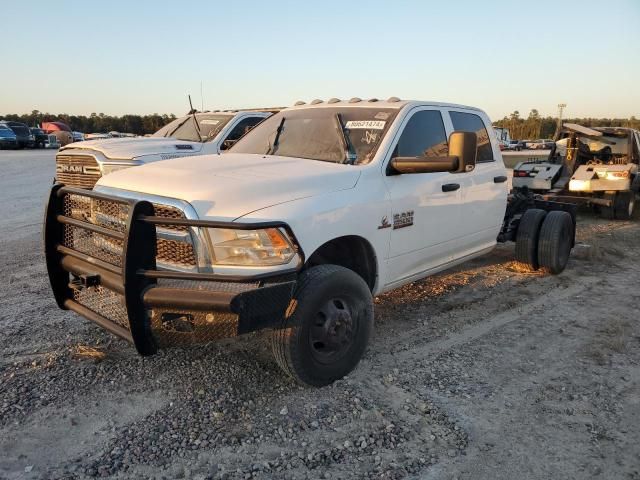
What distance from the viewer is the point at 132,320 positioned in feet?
10.1

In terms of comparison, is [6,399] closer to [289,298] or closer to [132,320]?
[132,320]

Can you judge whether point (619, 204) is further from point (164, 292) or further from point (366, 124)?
point (164, 292)

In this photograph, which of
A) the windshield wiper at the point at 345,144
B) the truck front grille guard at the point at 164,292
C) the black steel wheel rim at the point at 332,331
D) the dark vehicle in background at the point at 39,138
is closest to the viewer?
the truck front grille guard at the point at 164,292

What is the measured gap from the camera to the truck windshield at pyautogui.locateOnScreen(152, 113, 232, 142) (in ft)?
30.0

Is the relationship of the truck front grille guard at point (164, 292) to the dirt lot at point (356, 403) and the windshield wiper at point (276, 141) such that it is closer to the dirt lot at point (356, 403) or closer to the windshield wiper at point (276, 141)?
the dirt lot at point (356, 403)

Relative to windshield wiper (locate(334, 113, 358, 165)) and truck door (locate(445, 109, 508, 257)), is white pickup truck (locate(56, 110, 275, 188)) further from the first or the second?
truck door (locate(445, 109, 508, 257))

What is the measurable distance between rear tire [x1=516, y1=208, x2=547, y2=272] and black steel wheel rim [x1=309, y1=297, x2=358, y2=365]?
3671 mm

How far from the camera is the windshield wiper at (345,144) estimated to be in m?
4.16

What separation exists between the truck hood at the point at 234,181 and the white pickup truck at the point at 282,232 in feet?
0.04

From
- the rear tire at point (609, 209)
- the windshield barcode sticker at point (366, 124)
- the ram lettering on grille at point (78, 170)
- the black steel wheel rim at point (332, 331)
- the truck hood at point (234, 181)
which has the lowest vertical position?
the rear tire at point (609, 209)

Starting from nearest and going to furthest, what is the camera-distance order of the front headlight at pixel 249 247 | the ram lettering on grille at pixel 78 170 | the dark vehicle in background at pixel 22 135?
the front headlight at pixel 249 247, the ram lettering on grille at pixel 78 170, the dark vehicle in background at pixel 22 135

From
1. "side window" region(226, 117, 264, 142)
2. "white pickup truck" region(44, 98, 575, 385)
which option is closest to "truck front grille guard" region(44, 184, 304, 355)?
"white pickup truck" region(44, 98, 575, 385)

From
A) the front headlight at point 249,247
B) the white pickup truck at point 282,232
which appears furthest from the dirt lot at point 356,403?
the front headlight at point 249,247

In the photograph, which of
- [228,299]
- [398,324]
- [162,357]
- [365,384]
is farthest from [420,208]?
[162,357]
